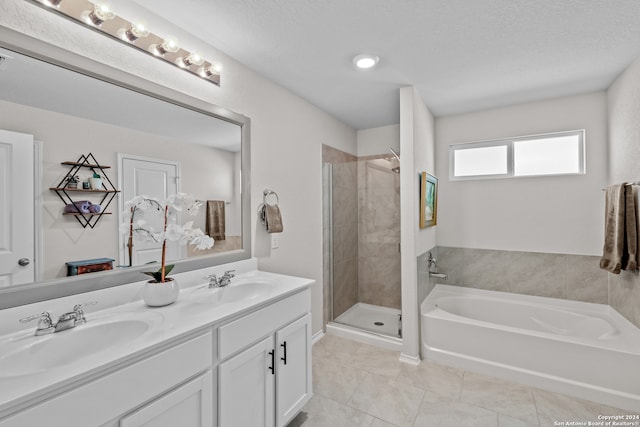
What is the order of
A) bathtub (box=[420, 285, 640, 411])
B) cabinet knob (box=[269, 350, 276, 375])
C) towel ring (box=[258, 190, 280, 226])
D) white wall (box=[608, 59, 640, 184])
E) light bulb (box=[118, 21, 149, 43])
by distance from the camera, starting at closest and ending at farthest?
1. light bulb (box=[118, 21, 149, 43])
2. cabinet knob (box=[269, 350, 276, 375])
3. bathtub (box=[420, 285, 640, 411])
4. white wall (box=[608, 59, 640, 184])
5. towel ring (box=[258, 190, 280, 226])

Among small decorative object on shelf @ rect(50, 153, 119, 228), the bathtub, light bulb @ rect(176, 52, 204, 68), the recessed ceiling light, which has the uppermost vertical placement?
the recessed ceiling light

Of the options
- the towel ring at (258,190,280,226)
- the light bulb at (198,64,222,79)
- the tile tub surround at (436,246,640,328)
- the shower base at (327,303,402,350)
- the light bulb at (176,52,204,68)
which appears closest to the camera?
the light bulb at (176,52,204,68)

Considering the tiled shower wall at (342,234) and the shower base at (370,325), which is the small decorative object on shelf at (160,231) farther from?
the shower base at (370,325)

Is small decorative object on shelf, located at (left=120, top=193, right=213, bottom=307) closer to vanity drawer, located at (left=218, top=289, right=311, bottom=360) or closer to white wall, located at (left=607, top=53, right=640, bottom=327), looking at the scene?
vanity drawer, located at (left=218, top=289, right=311, bottom=360)

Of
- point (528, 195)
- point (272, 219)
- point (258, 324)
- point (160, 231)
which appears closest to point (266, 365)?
point (258, 324)

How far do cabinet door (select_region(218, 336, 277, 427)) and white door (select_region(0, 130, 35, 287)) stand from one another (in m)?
0.88

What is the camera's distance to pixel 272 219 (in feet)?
7.06

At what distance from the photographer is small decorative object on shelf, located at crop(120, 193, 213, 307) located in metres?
1.31

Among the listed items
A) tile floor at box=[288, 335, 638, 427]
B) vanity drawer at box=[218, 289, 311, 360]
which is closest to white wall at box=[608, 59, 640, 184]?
tile floor at box=[288, 335, 638, 427]

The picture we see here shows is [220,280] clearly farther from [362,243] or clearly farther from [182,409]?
[362,243]

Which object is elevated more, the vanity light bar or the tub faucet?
the vanity light bar

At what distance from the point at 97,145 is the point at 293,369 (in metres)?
1.55

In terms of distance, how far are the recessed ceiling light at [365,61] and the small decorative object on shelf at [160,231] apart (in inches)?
58.7

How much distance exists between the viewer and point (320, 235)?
2.91 meters
